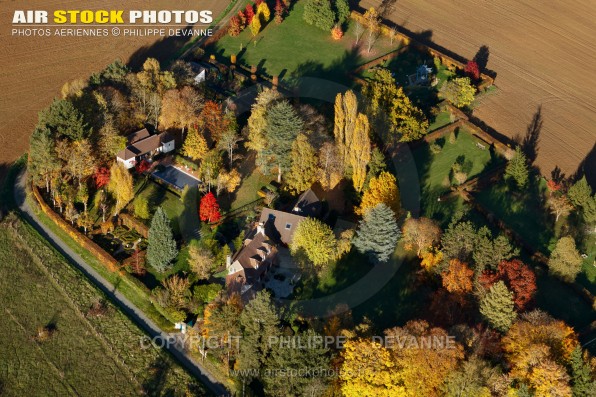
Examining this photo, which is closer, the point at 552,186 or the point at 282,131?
the point at 282,131

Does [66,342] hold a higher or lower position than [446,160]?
lower

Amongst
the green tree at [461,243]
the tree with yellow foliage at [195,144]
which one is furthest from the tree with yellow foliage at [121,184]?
the green tree at [461,243]

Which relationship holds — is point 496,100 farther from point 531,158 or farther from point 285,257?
point 285,257

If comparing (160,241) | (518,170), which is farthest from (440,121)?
(160,241)

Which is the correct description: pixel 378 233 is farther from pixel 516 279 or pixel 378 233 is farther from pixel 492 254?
pixel 516 279

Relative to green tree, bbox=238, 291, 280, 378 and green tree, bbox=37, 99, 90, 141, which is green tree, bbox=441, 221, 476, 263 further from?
green tree, bbox=37, 99, 90, 141
